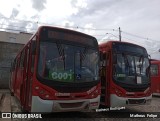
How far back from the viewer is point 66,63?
8422mm

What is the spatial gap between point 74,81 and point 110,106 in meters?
2.46

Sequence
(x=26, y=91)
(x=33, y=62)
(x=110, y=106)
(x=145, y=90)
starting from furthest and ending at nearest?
1. (x=145, y=90)
2. (x=110, y=106)
3. (x=26, y=91)
4. (x=33, y=62)

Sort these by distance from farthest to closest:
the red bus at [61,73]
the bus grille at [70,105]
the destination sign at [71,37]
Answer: the destination sign at [71,37]
the bus grille at [70,105]
the red bus at [61,73]

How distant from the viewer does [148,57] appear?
1149 cm

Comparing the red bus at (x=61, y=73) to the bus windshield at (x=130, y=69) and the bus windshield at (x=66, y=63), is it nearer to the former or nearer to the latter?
the bus windshield at (x=66, y=63)

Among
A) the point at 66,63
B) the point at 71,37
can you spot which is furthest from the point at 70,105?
the point at 71,37

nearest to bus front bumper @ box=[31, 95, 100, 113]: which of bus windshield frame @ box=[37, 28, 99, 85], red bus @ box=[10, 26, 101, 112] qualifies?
red bus @ box=[10, 26, 101, 112]

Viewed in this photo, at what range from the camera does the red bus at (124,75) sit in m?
10.2

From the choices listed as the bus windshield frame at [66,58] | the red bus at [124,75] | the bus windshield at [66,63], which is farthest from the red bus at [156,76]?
the bus windshield at [66,63]

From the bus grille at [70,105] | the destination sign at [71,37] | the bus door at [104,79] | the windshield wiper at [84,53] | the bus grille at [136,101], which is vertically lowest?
the bus grille at [136,101]

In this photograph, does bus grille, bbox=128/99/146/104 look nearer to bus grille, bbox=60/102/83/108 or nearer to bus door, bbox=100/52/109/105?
bus door, bbox=100/52/109/105

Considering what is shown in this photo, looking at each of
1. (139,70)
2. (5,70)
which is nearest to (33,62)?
(139,70)

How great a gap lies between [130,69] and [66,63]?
10.8 feet

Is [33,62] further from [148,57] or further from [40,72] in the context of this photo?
[148,57]
